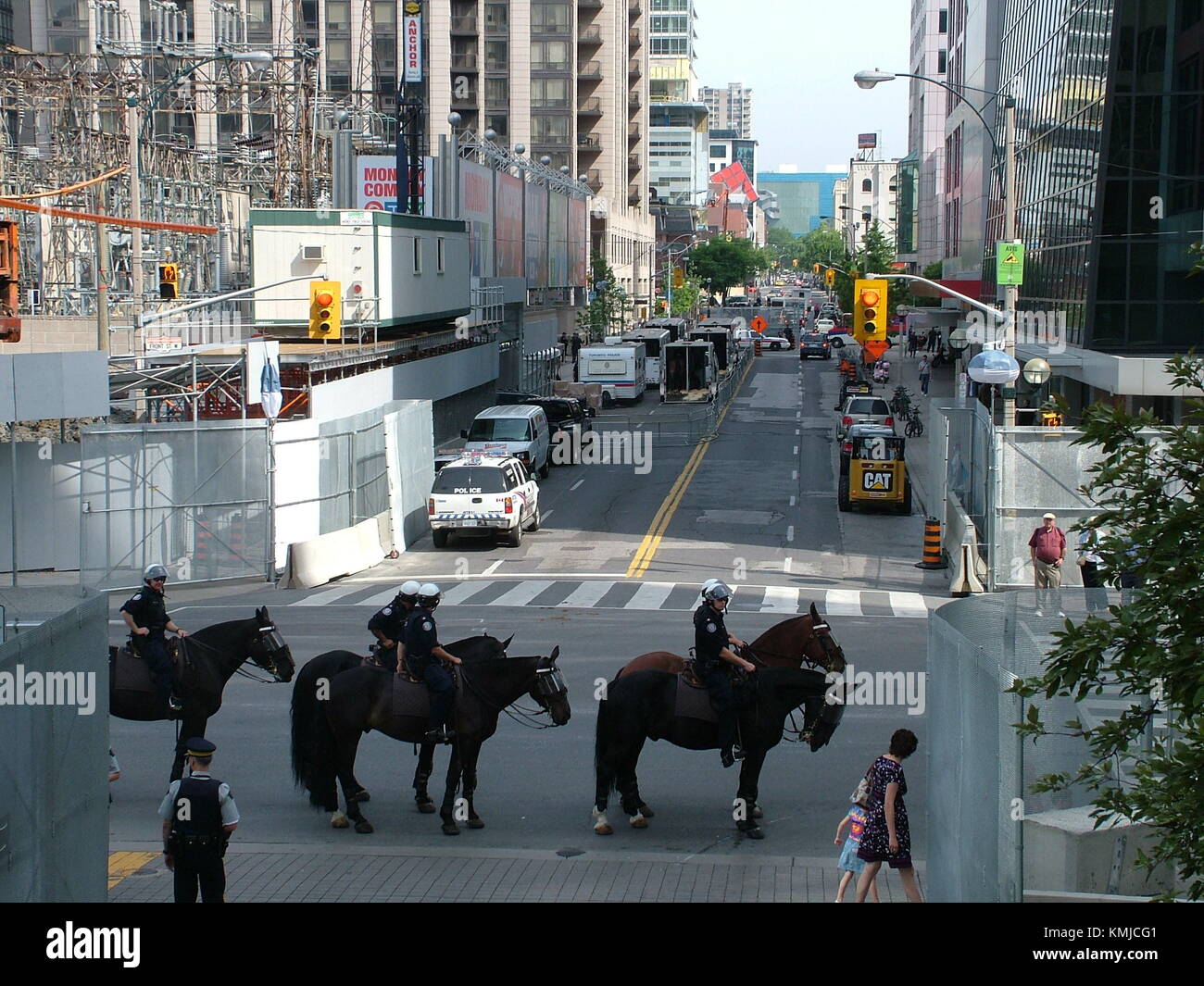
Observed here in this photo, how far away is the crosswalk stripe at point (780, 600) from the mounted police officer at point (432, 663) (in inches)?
481

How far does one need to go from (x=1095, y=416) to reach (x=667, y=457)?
42.0 m

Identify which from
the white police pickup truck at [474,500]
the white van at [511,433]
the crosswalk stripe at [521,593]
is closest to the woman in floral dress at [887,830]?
the crosswalk stripe at [521,593]

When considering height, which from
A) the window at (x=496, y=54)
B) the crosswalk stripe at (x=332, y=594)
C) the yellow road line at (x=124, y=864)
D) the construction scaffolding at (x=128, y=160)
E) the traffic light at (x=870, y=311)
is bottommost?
the crosswalk stripe at (x=332, y=594)

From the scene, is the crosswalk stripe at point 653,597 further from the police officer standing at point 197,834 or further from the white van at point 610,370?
the white van at point 610,370

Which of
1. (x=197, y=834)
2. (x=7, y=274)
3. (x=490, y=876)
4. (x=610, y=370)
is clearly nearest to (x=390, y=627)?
(x=490, y=876)

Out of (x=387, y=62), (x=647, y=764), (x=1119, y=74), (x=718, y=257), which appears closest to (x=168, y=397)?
(x=647, y=764)

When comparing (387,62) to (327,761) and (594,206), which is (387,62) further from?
(327,761)

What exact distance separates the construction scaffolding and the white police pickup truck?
22071 millimetres

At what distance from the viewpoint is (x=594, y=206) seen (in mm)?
116125

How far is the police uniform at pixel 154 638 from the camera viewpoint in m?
14.2

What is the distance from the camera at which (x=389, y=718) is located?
44.7ft

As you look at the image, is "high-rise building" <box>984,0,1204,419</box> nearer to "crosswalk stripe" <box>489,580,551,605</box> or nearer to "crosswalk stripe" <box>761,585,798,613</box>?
"crosswalk stripe" <box>761,585,798,613</box>

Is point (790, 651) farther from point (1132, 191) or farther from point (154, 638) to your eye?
point (1132, 191)

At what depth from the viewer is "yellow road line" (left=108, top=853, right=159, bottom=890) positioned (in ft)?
40.6
